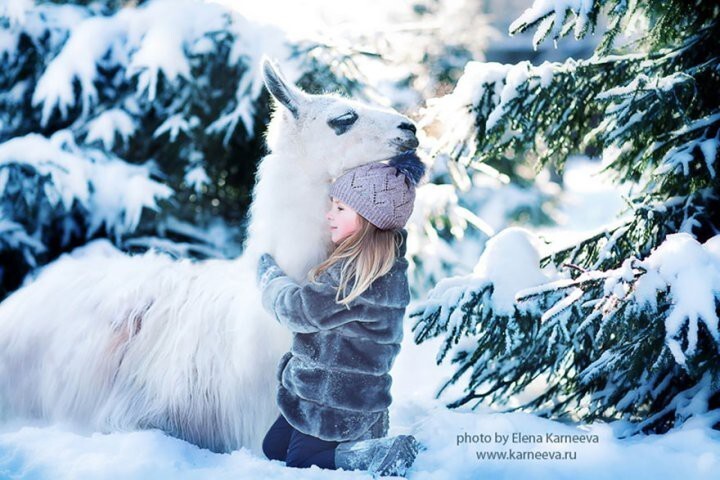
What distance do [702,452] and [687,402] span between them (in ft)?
1.60

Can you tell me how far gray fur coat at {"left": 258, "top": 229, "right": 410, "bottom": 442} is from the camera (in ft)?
9.18

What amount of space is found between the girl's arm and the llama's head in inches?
19.9

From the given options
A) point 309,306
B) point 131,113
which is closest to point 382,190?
point 309,306

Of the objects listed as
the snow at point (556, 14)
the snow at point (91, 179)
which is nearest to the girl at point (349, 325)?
the snow at point (556, 14)

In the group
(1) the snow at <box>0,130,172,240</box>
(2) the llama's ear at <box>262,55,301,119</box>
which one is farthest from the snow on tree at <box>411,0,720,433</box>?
(1) the snow at <box>0,130,172,240</box>

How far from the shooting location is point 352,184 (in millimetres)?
2887

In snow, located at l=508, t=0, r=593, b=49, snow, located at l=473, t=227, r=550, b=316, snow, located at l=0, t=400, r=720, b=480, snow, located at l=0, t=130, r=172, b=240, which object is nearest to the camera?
snow, located at l=0, t=400, r=720, b=480

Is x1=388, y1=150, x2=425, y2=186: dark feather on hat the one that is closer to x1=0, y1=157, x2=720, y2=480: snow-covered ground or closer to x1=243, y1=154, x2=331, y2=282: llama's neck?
x1=243, y1=154, x2=331, y2=282: llama's neck

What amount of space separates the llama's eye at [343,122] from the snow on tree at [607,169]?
504 millimetres

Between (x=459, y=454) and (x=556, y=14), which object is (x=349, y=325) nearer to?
(x=459, y=454)

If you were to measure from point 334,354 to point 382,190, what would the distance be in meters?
0.64

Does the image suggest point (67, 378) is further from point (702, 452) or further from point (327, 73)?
point (327, 73)

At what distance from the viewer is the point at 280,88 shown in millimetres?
3119

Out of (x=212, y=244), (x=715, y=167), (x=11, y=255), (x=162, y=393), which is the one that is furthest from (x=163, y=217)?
(x=715, y=167)
